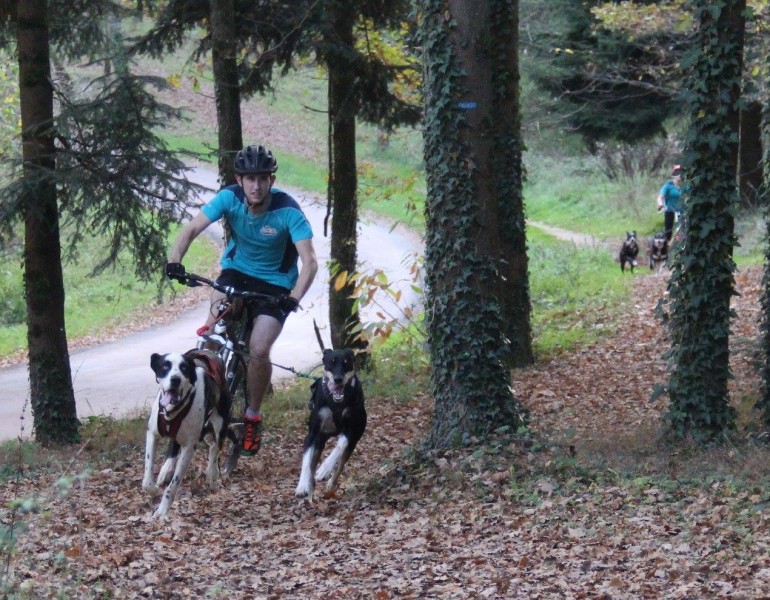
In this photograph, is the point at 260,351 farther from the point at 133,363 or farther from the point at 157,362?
the point at 133,363

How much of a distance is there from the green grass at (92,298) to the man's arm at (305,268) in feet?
44.8

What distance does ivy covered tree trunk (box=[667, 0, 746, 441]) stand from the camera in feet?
28.6

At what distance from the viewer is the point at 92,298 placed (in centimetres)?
2739

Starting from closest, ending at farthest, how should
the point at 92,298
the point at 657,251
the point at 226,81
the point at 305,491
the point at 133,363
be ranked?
the point at 305,491 → the point at 226,81 → the point at 133,363 → the point at 657,251 → the point at 92,298

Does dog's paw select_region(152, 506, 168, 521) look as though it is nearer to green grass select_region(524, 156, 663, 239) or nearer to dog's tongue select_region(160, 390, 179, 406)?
dog's tongue select_region(160, 390, 179, 406)

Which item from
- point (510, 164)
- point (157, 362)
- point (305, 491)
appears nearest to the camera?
point (157, 362)

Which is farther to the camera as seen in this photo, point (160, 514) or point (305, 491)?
point (305, 491)

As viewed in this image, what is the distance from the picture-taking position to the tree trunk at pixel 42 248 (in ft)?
37.5

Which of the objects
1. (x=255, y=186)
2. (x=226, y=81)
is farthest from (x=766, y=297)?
(x=226, y=81)

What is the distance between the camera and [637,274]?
83.6 feet

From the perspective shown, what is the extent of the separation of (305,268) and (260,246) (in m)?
0.55

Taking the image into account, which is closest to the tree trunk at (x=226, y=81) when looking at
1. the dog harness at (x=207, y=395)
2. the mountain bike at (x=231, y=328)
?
the mountain bike at (x=231, y=328)

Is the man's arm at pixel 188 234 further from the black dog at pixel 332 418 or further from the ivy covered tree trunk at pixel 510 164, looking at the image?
the ivy covered tree trunk at pixel 510 164

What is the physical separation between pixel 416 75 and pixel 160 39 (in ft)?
12.7
